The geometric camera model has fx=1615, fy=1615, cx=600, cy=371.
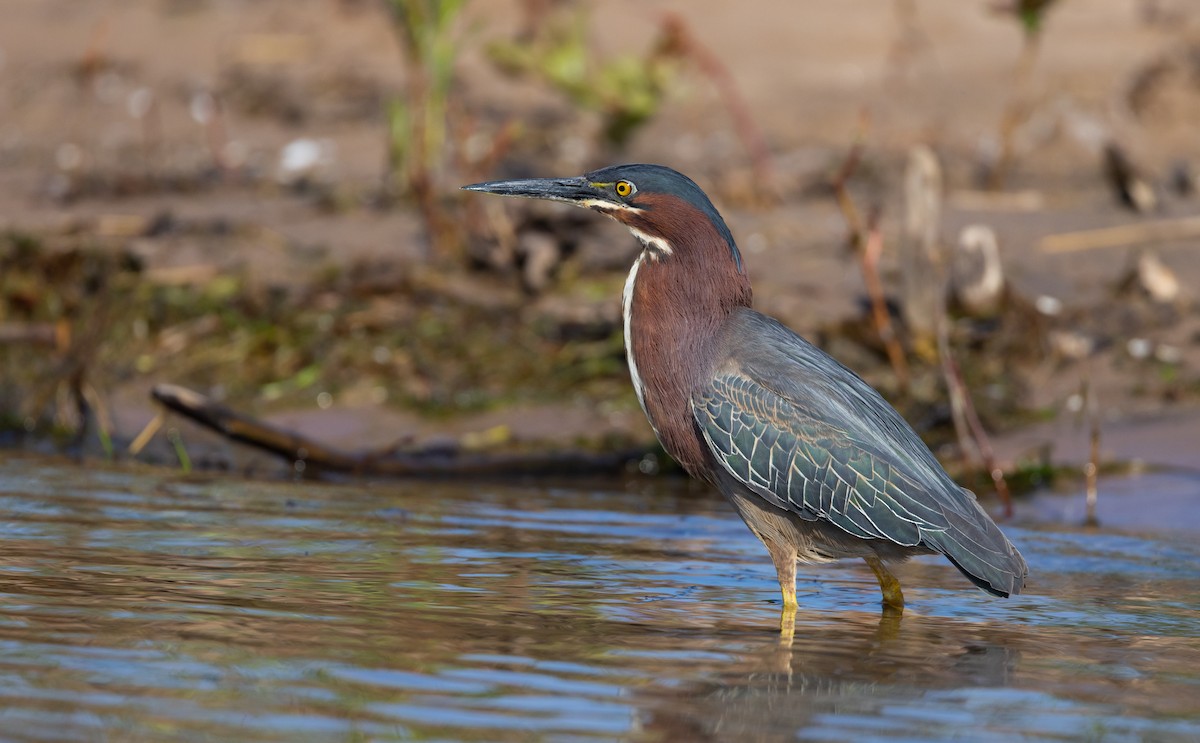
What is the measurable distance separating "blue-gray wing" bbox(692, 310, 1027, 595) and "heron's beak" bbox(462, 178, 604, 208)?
68 cm

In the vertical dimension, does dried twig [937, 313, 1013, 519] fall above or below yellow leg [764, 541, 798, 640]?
above

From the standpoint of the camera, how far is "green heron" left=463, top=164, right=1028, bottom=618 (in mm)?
4953

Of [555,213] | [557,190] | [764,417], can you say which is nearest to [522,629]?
[764,417]

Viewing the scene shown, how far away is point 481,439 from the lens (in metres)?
7.63

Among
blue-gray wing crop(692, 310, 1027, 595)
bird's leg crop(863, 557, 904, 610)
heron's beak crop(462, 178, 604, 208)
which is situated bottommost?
bird's leg crop(863, 557, 904, 610)

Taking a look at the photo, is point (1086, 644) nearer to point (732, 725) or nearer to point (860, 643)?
point (860, 643)

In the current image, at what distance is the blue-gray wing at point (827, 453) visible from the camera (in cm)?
492

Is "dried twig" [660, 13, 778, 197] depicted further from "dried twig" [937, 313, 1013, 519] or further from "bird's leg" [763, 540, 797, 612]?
"bird's leg" [763, 540, 797, 612]

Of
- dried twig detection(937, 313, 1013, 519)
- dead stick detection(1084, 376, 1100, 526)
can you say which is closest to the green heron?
dried twig detection(937, 313, 1013, 519)

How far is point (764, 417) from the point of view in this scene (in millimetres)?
5082

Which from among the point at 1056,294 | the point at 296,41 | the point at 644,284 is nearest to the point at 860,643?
the point at 644,284

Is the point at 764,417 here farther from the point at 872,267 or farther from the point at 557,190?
the point at 872,267

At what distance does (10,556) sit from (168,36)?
11.2m

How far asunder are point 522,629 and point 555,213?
18.1ft
